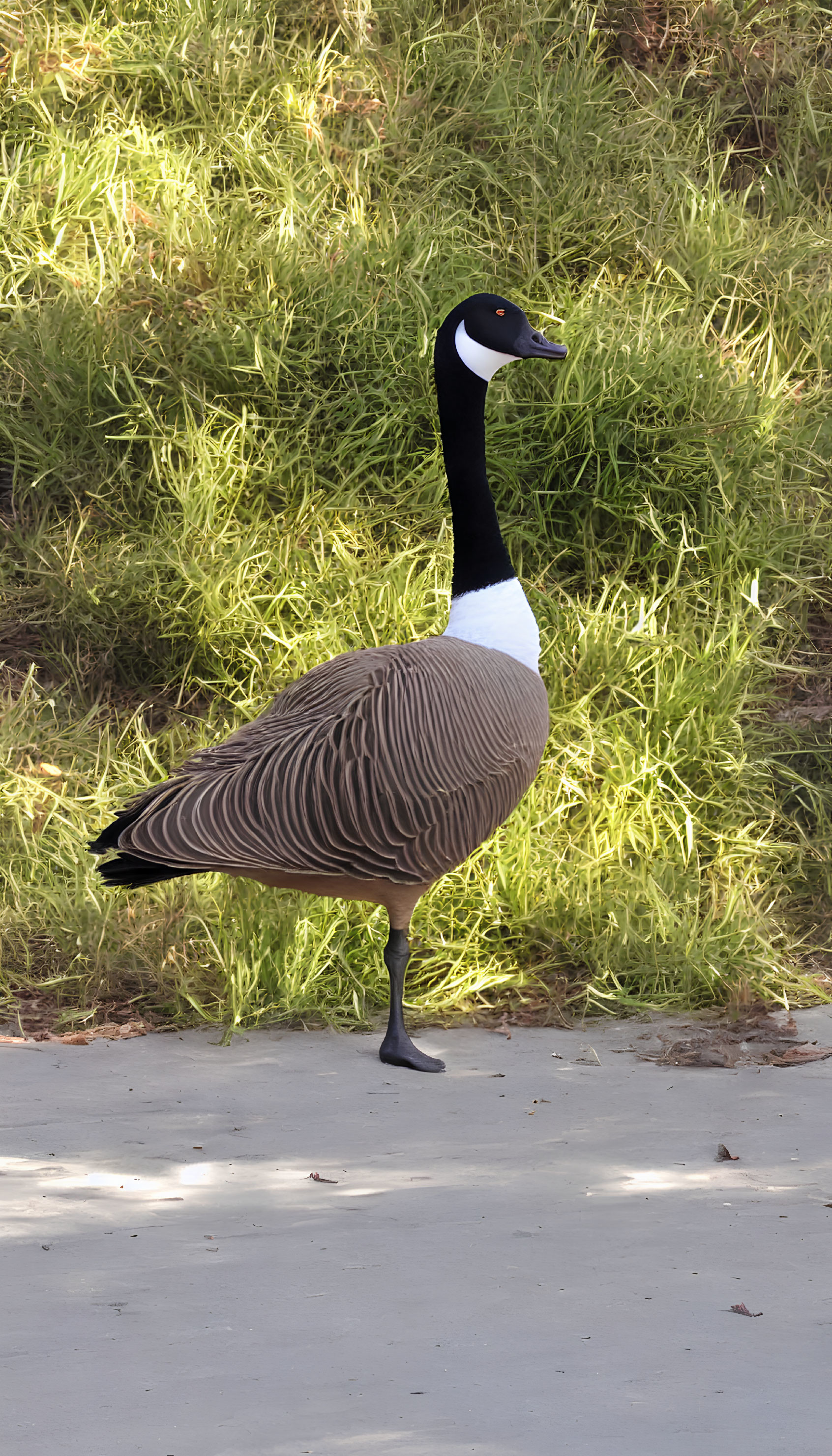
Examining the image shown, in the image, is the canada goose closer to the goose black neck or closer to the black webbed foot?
the black webbed foot

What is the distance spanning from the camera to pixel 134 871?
167 inches

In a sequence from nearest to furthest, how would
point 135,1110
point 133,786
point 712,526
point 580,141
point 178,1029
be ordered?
point 135,1110, point 178,1029, point 133,786, point 712,526, point 580,141

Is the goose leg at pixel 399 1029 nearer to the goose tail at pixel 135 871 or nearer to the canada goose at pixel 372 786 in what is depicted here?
the canada goose at pixel 372 786

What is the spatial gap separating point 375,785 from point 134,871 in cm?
71

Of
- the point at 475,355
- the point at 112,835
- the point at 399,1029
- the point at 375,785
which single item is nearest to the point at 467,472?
the point at 475,355

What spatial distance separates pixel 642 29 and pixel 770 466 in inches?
132

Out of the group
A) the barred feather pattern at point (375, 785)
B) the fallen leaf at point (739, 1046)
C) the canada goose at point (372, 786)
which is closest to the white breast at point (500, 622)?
the canada goose at point (372, 786)

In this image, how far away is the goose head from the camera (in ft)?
15.3

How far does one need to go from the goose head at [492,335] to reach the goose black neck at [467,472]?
2cm

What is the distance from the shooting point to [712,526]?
6.53 m

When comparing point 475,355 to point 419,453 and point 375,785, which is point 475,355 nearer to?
point 375,785

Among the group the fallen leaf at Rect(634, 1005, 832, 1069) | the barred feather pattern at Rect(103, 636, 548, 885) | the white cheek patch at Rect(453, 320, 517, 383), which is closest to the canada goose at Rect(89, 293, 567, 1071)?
the barred feather pattern at Rect(103, 636, 548, 885)

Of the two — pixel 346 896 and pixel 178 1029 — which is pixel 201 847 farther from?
pixel 178 1029

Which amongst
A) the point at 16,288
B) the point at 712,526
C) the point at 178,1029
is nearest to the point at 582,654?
the point at 712,526
